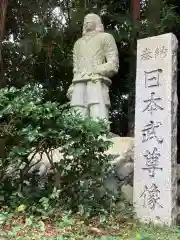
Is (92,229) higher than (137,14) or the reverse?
the reverse

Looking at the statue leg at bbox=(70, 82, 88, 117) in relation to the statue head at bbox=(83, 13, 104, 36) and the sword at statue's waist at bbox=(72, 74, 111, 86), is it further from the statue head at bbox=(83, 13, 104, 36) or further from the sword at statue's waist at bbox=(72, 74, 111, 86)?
the statue head at bbox=(83, 13, 104, 36)

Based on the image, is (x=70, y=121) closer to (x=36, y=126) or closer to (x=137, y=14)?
(x=36, y=126)

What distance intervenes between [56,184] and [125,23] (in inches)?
176

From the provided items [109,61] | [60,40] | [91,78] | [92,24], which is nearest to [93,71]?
[91,78]

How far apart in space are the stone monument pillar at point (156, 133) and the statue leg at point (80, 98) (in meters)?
1.37

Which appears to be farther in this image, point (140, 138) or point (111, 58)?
point (111, 58)

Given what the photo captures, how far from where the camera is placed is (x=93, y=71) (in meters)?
6.13

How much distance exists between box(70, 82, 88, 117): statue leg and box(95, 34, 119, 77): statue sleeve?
1.08 ft

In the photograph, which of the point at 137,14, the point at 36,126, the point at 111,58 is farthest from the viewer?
the point at 137,14

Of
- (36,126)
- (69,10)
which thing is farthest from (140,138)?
(69,10)

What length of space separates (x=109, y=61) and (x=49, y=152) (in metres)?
2.20

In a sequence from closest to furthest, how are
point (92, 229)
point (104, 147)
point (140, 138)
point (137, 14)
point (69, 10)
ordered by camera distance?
point (92, 229) < point (104, 147) < point (140, 138) < point (137, 14) < point (69, 10)

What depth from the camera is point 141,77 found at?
497 centimetres

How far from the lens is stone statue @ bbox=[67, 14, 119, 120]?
6.06 m
